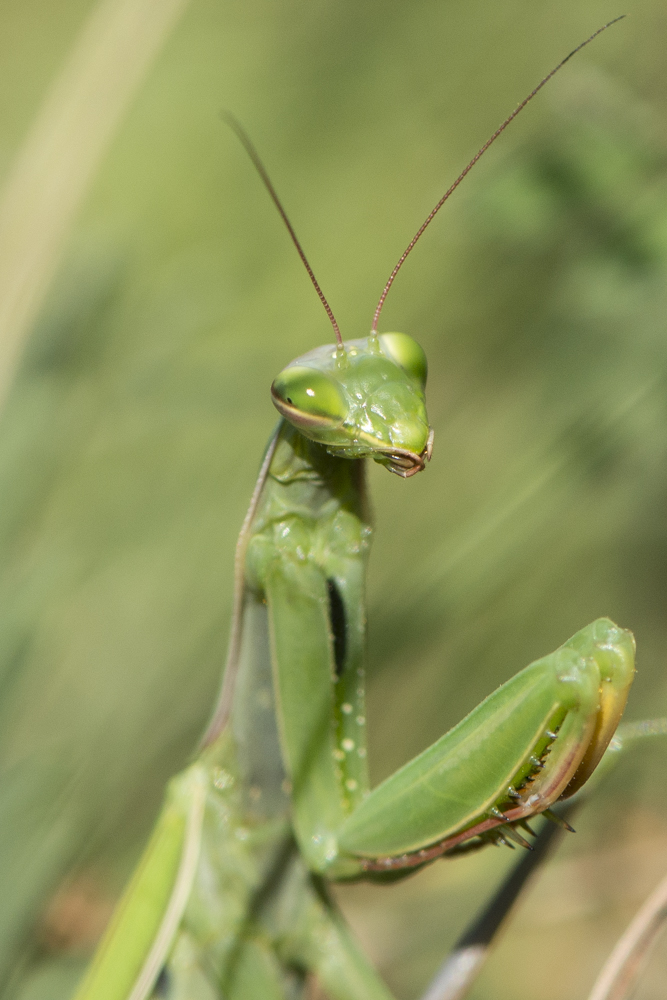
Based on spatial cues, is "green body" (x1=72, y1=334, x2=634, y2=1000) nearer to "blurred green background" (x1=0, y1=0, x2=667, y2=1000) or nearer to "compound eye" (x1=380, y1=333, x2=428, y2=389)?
"compound eye" (x1=380, y1=333, x2=428, y2=389)

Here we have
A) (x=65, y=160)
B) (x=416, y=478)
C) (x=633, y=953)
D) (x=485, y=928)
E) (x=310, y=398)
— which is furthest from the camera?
(x=416, y=478)

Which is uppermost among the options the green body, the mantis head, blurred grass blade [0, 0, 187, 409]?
blurred grass blade [0, 0, 187, 409]

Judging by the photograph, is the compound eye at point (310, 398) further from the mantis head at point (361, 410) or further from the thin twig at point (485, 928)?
the thin twig at point (485, 928)

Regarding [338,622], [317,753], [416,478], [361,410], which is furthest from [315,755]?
[416,478]

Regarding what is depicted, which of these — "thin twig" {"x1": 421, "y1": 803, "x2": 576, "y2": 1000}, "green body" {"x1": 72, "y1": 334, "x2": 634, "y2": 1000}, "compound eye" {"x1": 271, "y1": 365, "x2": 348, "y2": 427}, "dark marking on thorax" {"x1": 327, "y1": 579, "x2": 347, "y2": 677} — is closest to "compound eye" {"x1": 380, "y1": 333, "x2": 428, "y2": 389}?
"green body" {"x1": 72, "y1": 334, "x2": 634, "y2": 1000}

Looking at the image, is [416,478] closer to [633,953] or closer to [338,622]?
[338,622]

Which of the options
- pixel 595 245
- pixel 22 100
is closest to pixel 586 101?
pixel 595 245
